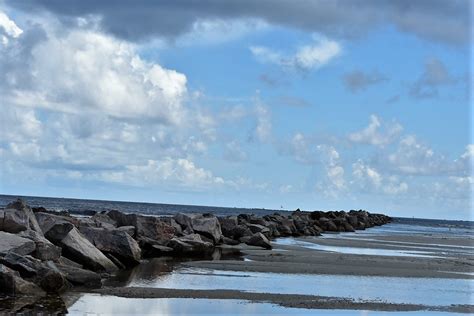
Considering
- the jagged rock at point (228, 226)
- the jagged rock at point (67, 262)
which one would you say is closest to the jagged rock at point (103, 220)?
the jagged rock at point (228, 226)

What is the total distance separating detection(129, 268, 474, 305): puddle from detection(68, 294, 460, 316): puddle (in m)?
1.69

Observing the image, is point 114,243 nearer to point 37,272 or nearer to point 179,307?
point 37,272

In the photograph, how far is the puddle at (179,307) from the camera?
11586 millimetres

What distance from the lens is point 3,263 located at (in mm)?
13219

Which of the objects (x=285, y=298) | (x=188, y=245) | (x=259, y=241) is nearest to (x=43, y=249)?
(x=285, y=298)

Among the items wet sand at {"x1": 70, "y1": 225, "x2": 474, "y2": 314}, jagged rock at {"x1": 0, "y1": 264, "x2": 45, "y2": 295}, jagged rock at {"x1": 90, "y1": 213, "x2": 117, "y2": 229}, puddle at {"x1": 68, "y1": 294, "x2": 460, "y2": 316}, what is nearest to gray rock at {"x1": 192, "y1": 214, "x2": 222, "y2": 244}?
wet sand at {"x1": 70, "y1": 225, "x2": 474, "y2": 314}

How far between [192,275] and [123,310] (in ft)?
17.8

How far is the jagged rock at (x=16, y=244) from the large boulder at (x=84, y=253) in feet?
6.35

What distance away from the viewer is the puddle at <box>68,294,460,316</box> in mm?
11586

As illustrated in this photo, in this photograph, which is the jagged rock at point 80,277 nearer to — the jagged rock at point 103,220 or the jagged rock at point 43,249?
the jagged rock at point 43,249

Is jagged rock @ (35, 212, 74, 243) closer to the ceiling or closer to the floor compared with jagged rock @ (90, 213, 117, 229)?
closer to the floor

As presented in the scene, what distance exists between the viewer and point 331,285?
16.1 meters

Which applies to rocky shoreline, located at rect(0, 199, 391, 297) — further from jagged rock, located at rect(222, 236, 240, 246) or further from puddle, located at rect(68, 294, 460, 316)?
puddle, located at rect(68, 294, 460, 316)

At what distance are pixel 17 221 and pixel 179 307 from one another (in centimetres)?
564
